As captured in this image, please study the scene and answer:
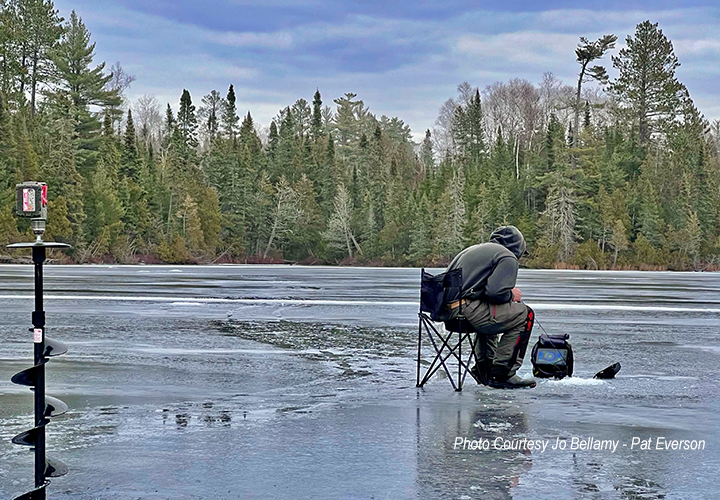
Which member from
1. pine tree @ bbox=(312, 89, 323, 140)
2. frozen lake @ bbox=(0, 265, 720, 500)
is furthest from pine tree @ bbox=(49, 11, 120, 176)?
frozen lake @ bbox=(0, 265, 720, 500)

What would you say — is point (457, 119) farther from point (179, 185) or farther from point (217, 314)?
point (217, 314)

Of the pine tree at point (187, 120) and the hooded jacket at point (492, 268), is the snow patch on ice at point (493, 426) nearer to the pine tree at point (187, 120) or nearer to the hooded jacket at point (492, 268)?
the hooded jacket at point (492, 268)

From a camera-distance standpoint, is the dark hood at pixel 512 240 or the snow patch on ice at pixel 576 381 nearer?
the dark hood at pixel 512 240

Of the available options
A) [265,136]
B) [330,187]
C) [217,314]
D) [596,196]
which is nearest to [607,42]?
[596,196]

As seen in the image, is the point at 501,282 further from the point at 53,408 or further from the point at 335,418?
the point at 53,408

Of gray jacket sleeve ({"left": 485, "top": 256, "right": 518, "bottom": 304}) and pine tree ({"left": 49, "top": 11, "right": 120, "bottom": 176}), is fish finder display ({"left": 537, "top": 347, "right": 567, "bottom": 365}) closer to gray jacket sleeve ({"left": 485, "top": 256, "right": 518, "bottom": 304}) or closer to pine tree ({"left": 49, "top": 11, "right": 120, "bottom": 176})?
gray jacket sleeve ({"left": 485, "top": 256, "right": 518, "bottom": 304})

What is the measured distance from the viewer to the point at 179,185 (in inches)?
3361

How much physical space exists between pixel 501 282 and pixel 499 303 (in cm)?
22

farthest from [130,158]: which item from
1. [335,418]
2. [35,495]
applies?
[35,495]

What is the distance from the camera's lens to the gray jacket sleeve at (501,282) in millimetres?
7914

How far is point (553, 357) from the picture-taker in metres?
8.77

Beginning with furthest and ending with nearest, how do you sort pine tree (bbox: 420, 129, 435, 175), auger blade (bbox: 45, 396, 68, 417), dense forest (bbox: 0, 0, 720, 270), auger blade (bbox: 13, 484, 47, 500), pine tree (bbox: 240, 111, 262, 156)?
pine tree (bbox: 420, 129, 435, 175)
pine tree (bbox: 240, 111, 262, 156)
dense forest (bbox: 0, 0, 720, 270)
auger blade (bbox: 45, 396, 68, 417)
auger blade (bbox: 13, 484, 47, 500)

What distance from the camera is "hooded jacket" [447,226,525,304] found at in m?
7.94

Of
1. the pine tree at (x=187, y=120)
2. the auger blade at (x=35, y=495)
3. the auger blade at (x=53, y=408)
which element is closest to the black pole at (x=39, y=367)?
the auger blade at (x=35, y=495)
